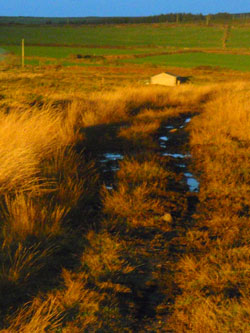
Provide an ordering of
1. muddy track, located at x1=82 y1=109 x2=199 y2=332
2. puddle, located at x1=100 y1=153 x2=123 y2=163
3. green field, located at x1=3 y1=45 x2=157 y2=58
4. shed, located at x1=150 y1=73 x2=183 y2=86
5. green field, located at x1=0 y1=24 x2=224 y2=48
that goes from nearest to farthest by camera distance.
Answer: muddy track, located at x1=82 y1=109 x2=199 y2=332, puddle, located at x1=100 y1=153 x2=123 y2=163, shed, located at x1=150 y1=73 x2=183 y2=86, green field, located at x1=3 y1=45 x2=157 y2=58, green field, located at x1=0 y1=24 x2=224 y2=48

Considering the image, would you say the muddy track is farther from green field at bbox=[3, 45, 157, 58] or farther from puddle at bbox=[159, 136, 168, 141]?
green field at bbox=[3, 45, 157, 58]

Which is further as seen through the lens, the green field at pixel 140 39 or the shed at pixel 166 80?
the green field at pixel 140 39

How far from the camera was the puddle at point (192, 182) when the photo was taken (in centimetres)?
588

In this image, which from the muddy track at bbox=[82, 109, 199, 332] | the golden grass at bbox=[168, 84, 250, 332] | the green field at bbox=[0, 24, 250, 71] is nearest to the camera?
the golden grass at bbox=[168, 84, 250, 332]

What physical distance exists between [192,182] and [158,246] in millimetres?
2404

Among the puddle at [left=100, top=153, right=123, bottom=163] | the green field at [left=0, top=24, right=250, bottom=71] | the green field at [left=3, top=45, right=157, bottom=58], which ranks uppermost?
the puddle at [left=100, top=153, right=123, bottom=163]

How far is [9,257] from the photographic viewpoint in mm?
3398

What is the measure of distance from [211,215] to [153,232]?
2.68ft

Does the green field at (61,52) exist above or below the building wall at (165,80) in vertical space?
below

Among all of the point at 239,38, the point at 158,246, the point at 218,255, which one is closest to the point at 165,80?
the point at 158,246

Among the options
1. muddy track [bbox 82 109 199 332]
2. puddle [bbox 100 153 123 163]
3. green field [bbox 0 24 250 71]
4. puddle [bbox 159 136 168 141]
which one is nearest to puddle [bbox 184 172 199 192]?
muddy track [bbox 82 109 199 332]

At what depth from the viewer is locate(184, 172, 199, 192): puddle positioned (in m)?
5.88

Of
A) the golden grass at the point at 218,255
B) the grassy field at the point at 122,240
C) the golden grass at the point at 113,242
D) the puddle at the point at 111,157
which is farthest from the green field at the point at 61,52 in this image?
the golden grass at the point at 113,242

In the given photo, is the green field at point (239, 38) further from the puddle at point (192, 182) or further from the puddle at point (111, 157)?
the puddle at point (192, 182)
